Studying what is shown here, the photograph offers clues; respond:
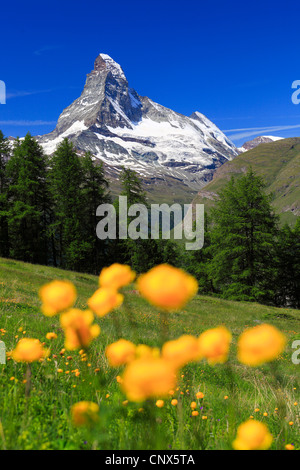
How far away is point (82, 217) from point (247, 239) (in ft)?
57.6

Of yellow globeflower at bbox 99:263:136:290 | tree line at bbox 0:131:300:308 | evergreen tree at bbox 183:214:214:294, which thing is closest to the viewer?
yellow globeflower at bbox 99:263:136:290

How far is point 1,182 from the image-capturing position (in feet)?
110

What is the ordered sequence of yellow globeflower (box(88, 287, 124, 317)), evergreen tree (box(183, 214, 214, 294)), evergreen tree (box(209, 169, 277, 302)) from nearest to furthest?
yellow globeflower (box(88, 287, 124, 317))
evergreen tree (box(209, 169, 277, 302))
evergreen tree (box(183, 214, 214, 294))

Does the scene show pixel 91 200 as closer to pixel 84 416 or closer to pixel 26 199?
pixel 26 199

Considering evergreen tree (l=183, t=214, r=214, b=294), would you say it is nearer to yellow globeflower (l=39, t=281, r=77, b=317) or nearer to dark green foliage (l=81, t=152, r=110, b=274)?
dark green foliage (l=81, t=152, r=110, b=274)

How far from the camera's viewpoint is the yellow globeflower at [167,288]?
32.2 inches

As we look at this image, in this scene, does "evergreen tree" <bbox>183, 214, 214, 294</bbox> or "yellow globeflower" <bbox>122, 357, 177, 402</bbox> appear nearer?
"yellow globeflower" <bbox>122, 357, 177, 402</bbox>

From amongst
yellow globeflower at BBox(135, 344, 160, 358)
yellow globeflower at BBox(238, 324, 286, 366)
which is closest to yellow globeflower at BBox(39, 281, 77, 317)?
yellow globeflower at BBox(135, 344, 160, 358)

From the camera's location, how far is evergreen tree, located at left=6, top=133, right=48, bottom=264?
30875mm

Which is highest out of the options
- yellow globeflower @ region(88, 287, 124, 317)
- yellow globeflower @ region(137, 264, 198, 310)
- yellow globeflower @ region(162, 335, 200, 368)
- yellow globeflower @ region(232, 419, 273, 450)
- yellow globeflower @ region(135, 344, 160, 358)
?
yellow globeflower @ region(137, 264, 198, 310)

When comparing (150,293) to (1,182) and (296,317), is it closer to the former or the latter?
(296,317)

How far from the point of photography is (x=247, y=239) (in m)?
32.7

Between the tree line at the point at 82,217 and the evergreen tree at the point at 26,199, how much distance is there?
9cm
